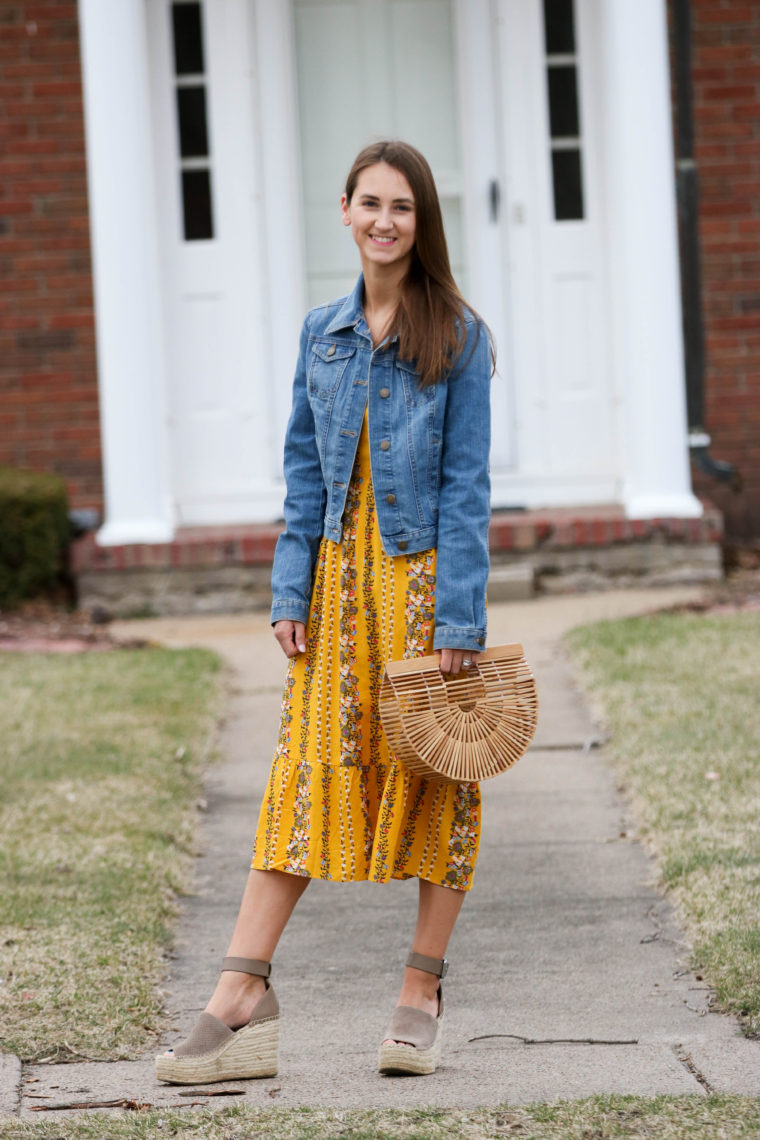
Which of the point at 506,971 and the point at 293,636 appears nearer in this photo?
the point at 293,636

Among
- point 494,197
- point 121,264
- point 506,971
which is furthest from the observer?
point 494,197

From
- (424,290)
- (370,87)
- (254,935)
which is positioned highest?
(370,87)

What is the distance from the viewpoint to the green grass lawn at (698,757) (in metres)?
3.29

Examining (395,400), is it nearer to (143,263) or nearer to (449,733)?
(449,733)

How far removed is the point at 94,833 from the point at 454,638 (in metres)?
1.83

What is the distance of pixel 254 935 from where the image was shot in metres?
2.74

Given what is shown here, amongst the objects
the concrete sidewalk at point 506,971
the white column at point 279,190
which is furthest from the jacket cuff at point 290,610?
the white column at point 279,190

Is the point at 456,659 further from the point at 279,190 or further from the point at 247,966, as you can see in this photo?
the point at 279,190

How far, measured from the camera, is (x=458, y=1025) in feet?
9.96

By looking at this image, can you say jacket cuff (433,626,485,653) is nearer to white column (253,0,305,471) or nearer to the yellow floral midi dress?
the yellow floral midi dress

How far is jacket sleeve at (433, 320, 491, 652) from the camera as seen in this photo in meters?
2.75

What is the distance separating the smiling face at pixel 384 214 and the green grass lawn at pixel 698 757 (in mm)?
1590

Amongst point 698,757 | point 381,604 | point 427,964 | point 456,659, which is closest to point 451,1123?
point 427,964

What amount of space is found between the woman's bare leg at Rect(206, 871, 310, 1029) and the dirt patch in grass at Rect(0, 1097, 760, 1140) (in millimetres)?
233
